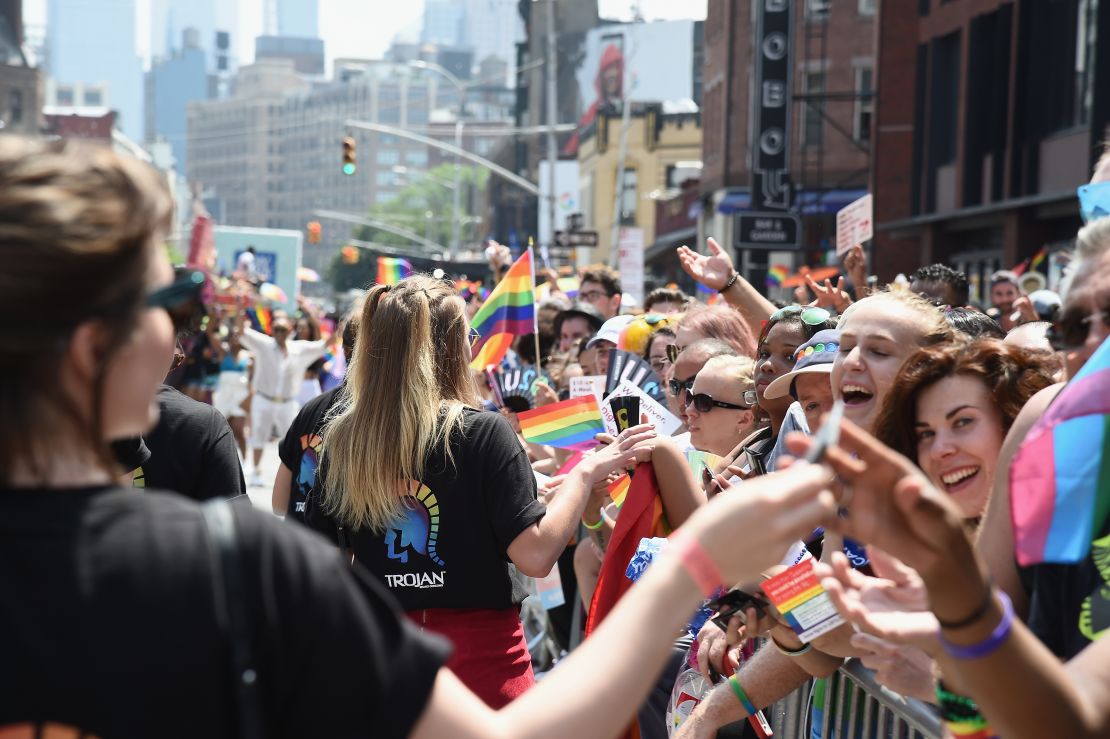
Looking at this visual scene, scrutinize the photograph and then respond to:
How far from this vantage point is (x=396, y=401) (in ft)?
14.5

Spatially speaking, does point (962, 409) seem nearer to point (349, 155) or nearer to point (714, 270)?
point (714, 270)

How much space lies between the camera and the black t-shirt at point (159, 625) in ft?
5.85

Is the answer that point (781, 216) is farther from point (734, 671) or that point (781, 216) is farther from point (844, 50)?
point (844, 50)

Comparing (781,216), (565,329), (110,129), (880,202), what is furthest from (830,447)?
(110,129)

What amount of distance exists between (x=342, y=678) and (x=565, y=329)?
341 inches

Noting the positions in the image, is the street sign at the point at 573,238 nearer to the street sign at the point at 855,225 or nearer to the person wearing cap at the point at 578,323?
the person wearing cap at the point at 578,323

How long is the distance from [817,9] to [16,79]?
82093 millimetres

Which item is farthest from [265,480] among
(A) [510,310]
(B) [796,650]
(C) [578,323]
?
(B) [796,650]

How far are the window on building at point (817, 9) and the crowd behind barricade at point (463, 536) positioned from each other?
3444cm

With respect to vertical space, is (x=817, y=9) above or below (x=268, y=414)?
above

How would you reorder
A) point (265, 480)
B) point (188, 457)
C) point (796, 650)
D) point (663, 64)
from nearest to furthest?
point (796, 650) < point (188, 457) < point (265, 480) < point (663, 64)

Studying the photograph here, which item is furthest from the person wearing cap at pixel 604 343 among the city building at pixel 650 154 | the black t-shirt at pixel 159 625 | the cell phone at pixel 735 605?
the city building at pixel 650 154

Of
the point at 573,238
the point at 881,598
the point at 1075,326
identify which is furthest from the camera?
the point at 573,238

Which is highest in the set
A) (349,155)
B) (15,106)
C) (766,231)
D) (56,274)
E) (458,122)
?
(15,106)
